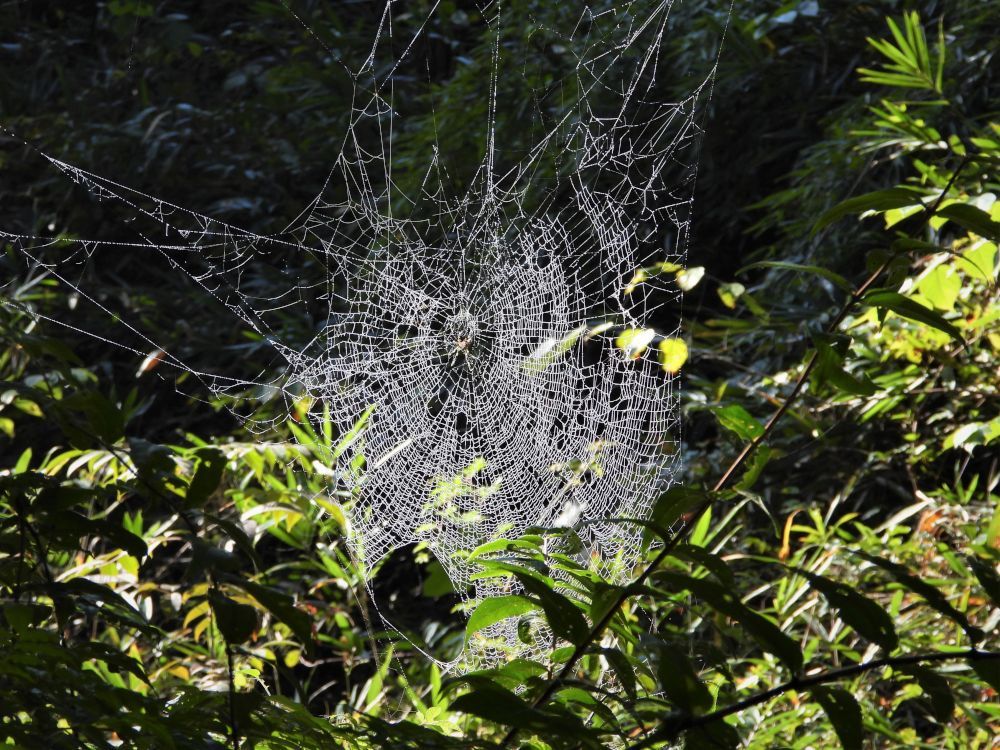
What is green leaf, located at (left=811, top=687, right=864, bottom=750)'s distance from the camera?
49 cm

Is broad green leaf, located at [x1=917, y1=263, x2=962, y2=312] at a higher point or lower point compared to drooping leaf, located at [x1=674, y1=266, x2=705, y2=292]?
lower

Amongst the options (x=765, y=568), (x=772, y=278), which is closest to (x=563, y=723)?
(x=765, y=568)

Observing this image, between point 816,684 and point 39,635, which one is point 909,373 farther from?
point 39,635

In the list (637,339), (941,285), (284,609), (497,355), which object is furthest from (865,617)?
(497,355)

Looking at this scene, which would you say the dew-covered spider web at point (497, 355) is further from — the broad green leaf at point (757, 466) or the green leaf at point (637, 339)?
the broad green leaf at point (757, 466)

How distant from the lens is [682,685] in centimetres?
50

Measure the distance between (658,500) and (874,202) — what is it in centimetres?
20

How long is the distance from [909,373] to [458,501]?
2.40ft

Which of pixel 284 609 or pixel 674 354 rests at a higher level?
pixel 284 609

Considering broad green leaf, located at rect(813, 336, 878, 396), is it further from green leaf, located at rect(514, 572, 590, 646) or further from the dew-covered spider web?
the dew-covered spider web

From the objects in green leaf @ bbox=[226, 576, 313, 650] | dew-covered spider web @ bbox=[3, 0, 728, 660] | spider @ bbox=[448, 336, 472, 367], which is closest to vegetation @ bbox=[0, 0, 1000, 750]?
green leaf @ bbox=[226, 576, 313, 650]

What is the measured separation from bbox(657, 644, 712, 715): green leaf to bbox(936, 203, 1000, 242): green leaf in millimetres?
263

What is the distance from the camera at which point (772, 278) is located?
2.15 metres

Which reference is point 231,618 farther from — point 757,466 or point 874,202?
point 874,202
